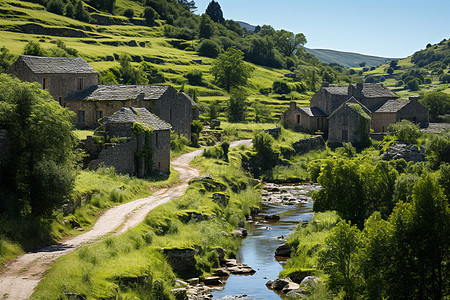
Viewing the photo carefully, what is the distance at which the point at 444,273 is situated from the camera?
2380 centimetres

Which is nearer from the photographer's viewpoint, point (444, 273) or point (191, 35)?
point (444, 273)

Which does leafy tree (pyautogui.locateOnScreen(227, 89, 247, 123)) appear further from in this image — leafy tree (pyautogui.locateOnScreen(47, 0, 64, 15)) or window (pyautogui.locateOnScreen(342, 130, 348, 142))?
leafy tree (pyautogui.locateOnScreen(47, 0, 64, 15))

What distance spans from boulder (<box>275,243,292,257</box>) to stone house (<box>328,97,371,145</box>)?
47.5m

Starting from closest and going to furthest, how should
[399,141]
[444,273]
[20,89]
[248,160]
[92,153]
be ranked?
[444,273]
[20,89]
[92,153]
[248,160]
[399,141]

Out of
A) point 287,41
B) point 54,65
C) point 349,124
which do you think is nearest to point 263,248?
point 54,65

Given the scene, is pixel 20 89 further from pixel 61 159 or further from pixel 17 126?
pixel 61 159

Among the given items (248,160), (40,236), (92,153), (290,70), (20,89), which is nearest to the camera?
(40,236)

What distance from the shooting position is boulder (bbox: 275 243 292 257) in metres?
36.7

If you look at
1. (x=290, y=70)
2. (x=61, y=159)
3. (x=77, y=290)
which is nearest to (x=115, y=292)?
(x=77, y=290)

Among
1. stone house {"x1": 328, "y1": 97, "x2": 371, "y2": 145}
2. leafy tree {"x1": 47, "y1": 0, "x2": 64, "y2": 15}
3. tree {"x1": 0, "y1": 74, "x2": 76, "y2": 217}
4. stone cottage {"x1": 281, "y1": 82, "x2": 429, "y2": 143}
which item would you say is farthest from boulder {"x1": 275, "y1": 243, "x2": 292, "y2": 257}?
leafy tree {"x1": 47, "y1": 0, "x2": 64, "y2": 15}

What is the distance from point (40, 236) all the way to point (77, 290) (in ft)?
21.1

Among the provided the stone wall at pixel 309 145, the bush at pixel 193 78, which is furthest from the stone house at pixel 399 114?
the bush at pixel 193 78

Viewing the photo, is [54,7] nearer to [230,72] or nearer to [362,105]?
[230,72]

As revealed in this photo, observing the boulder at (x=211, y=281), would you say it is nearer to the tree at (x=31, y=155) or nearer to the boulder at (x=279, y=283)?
the boulder at (x=279, y=283)
